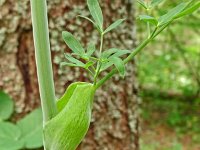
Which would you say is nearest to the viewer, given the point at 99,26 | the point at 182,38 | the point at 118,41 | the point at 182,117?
the point at 99,26

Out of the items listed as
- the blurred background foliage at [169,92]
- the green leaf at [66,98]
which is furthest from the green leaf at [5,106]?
the blurred background foliage at [169,92]

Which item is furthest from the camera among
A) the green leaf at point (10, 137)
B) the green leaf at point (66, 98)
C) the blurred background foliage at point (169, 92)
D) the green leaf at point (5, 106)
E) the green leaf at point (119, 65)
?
the blurred background foliage at point (169, 92)

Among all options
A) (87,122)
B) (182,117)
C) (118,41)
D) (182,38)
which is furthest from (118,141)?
(182,38)

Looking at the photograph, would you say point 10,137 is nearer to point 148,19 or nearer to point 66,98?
point 66,98

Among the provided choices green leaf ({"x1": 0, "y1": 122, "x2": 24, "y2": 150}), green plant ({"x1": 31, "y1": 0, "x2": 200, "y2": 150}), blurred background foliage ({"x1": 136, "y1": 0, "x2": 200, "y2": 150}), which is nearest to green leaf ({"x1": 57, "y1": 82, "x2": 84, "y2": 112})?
→ green plant ({"x1": 31, "y1": 0, "x2": 200, "y2": 150})

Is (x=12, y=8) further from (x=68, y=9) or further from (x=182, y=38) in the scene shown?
(x=182, y=38)

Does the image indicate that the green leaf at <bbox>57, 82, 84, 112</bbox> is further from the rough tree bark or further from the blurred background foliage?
the blurred background foliage

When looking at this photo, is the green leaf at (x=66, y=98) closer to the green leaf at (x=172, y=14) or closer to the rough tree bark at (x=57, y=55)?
the green leaf at (x=172, y=14)
